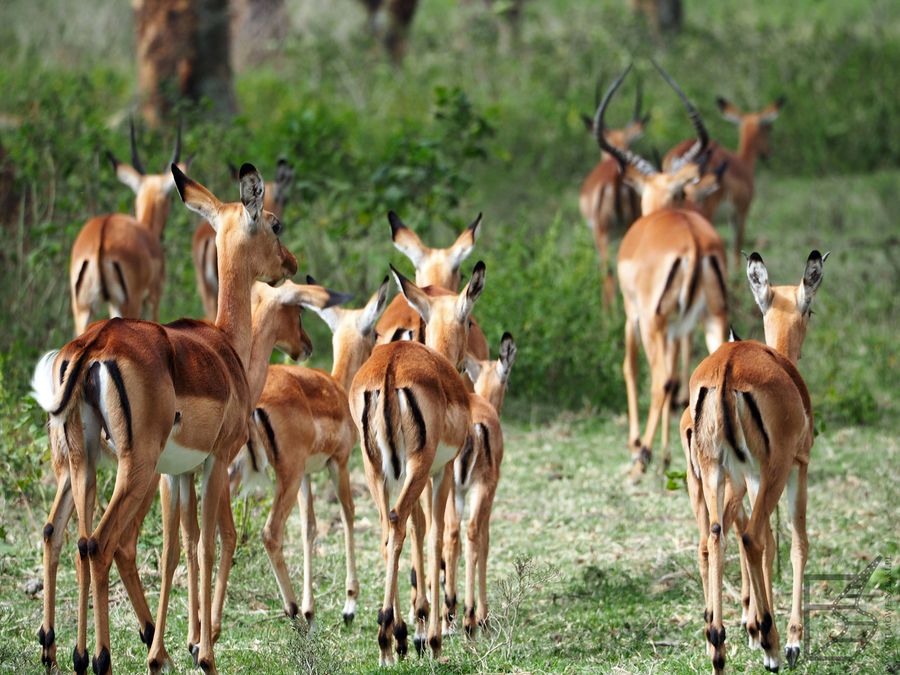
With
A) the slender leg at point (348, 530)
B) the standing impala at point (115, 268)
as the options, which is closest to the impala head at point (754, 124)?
the standing impala at point (115, 268)

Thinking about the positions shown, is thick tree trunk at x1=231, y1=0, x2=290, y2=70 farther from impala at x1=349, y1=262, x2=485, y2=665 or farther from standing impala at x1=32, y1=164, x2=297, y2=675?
standing impala at x1=32, y1=164, x2=297, y2=675

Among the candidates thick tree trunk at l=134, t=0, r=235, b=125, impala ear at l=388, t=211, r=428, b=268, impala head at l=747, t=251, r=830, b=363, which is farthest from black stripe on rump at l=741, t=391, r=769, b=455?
thick tree trunk at l=134, t=0, r=235, b=125

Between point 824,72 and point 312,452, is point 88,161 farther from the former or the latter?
point 824,72

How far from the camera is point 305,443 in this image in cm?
544

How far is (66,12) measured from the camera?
23.6m

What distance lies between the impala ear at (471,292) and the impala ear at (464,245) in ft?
2.95

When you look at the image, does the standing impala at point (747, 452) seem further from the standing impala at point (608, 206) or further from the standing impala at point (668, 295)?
the standing impala at point (608, 206)

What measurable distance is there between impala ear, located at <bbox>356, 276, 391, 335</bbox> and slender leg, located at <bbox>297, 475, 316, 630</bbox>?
632mm

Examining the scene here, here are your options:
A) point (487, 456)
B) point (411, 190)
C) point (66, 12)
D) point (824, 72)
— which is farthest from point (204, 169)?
point (66, 12)

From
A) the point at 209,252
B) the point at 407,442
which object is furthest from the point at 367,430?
the point at 209,252

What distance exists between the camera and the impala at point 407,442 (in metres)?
4.75

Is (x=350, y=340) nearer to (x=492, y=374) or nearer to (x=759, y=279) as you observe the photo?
(x=492, y=374)

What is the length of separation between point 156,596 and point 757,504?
7.68 ft

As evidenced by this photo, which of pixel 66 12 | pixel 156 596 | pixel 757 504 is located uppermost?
pixel 66 12
